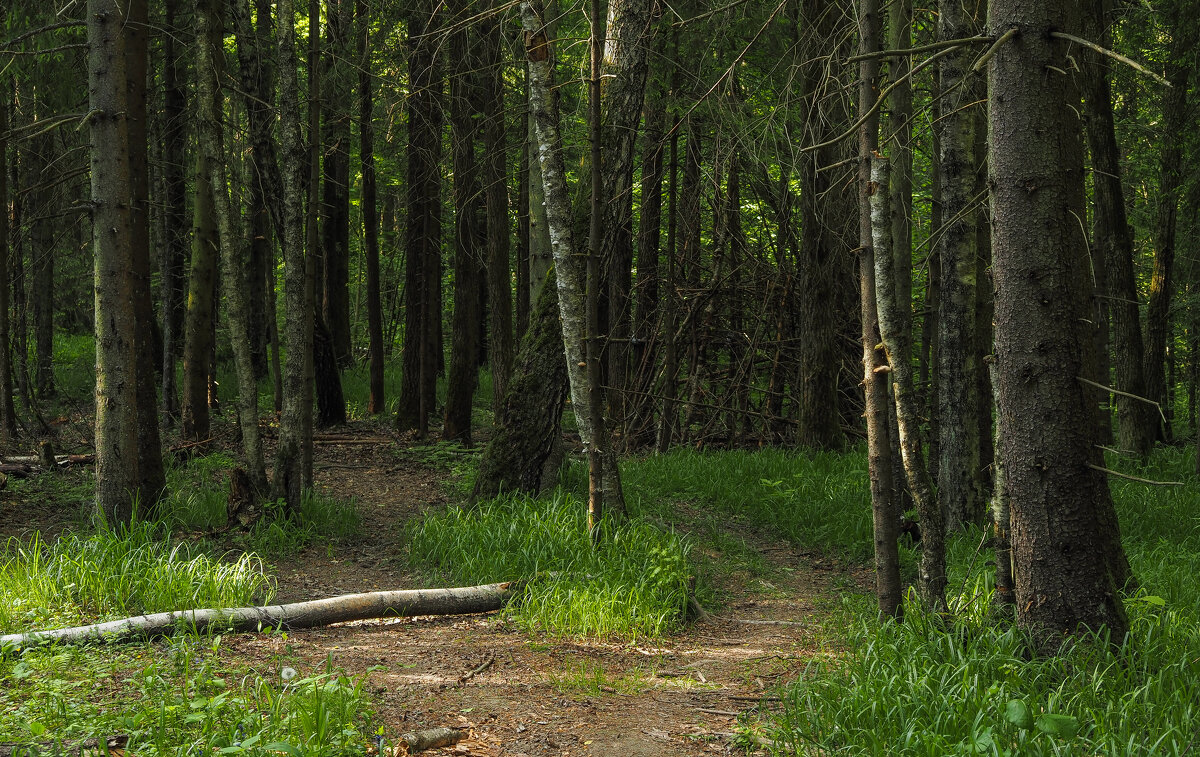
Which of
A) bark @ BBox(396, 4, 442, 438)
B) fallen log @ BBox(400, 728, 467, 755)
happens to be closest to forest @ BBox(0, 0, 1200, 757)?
fallen log @ BBox(400, 728, 467, 755)

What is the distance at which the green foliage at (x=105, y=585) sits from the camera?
4828mm

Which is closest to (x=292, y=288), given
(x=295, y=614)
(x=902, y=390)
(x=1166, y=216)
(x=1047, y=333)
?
(x=295, y=614)

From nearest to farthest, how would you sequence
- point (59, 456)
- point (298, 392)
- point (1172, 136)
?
point (298, 392), point (59, 456), point (1172, 136)

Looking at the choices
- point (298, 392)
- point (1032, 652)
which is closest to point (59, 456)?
point (298, 392)

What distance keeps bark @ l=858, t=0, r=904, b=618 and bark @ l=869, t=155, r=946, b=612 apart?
50 mm

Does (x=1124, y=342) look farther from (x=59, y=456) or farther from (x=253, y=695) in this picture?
(x=59, y=456)

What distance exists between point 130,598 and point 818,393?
7926mm

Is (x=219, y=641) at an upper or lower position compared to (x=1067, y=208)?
lower

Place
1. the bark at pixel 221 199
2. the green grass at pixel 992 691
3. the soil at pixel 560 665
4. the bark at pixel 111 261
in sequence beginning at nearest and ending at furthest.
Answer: the green grass at pixel 992 691 → the soil at pixel 560 665 → the bark at pixel 111 261 → the bark at pixel 221 199

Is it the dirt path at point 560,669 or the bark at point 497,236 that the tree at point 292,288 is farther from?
the bark at point 497,236

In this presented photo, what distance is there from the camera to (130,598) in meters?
5.09

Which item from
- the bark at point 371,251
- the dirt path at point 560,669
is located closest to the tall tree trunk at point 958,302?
the dirt path at point 560,669

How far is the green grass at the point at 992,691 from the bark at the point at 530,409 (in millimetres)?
3600

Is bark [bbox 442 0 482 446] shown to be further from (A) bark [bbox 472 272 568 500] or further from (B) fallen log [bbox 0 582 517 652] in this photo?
(B) fallen log [bbox 0 582 517 652]
